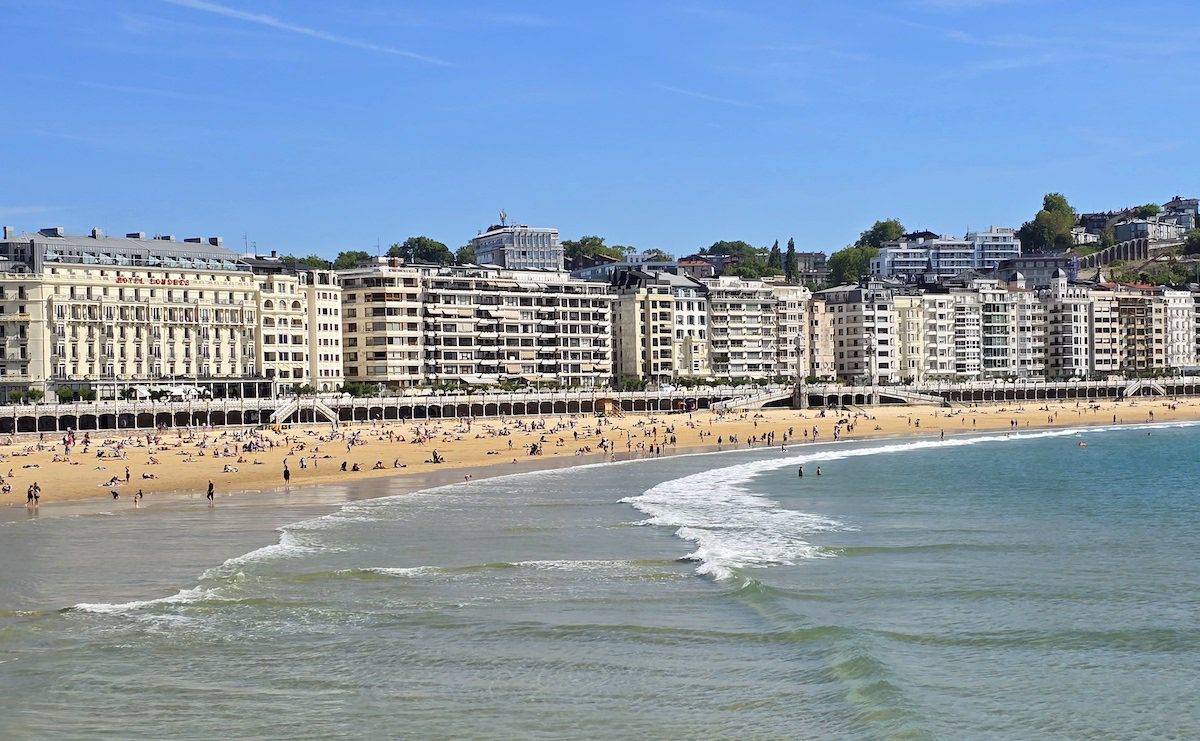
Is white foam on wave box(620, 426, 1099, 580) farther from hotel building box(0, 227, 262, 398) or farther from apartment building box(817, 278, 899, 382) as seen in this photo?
apartment building box(817, 278, 899, 382)

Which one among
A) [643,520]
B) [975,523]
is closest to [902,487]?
[975,523]

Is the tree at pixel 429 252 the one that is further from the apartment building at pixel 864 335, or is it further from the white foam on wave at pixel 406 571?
the white foam on wave at pixel 406 571

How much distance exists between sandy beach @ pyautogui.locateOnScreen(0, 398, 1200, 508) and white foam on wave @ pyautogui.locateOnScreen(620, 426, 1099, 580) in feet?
36.1

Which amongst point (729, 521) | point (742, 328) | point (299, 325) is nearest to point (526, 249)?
point (742, 328)

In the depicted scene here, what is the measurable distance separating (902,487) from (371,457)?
93.4ft

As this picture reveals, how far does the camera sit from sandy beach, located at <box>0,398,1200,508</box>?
59.8 m

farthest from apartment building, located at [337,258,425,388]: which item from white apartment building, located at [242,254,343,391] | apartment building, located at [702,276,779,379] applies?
apartment building, located at [702,276,779,379]

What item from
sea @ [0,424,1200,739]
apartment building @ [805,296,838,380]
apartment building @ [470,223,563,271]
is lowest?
sea @ [0,424,1200,739]

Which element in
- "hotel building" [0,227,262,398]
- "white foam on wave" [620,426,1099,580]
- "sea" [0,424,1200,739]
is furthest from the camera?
"hotel building" [0,227,262,398]

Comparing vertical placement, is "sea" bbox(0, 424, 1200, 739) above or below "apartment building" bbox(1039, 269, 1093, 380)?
below

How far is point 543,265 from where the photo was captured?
539 ft

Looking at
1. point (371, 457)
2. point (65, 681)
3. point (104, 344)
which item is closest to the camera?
point (65, 681)

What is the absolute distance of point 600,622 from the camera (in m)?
26.4

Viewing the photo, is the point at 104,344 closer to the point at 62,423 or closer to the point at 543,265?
the point at 62,423
